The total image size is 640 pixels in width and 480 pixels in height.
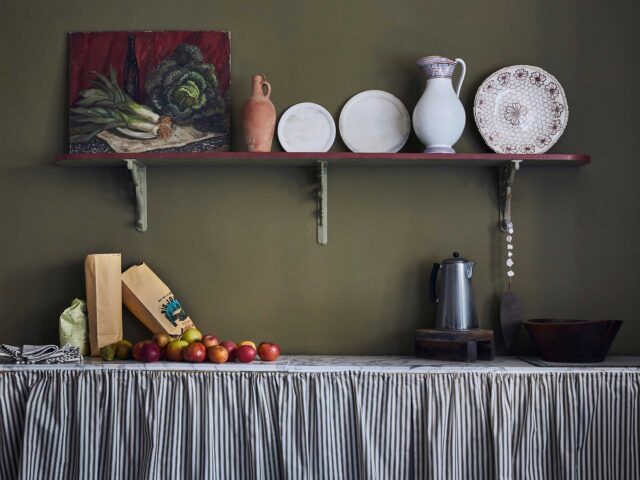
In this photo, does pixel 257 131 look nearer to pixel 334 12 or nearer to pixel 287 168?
pixel 287 168

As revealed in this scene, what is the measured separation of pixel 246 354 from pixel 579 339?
45.1 inches

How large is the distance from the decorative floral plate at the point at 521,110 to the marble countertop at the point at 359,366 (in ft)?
2.69

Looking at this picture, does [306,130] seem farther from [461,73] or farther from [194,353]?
[194,353]

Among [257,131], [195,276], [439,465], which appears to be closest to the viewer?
[439,465]

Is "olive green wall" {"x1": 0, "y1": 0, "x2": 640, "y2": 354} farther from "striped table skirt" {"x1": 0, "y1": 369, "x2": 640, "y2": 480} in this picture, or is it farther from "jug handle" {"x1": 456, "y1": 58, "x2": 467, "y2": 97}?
"striped table skirt" {"x1": 0, "y1": 369, "x2": 640, "y2": 480}

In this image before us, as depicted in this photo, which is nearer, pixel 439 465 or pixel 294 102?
pixel 439 465

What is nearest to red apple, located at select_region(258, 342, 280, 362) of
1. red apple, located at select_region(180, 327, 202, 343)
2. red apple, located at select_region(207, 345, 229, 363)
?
red apple, located at select_region(207, 345, 229, 363)

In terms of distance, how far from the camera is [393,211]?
3184 millimetres

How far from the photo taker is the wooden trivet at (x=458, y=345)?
2869 mm

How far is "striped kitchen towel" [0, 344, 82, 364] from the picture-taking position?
287cm

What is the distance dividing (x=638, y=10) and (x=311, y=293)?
1653mm

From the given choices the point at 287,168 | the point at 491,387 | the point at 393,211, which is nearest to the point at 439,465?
the point at 491,387

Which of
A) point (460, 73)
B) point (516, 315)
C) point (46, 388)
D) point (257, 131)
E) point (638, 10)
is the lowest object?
point (46, 388)

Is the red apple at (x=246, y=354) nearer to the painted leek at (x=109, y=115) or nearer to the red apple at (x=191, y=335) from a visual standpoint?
the red apple at (x=191, y=335)
